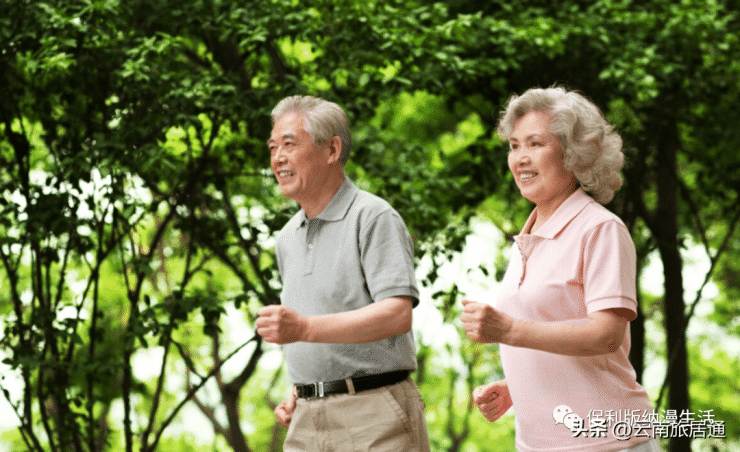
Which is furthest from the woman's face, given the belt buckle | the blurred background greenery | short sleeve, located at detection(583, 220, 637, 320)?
the blurred background greenery

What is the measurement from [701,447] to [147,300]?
10.7 m

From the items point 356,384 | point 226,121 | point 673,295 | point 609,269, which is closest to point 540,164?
point 609,269

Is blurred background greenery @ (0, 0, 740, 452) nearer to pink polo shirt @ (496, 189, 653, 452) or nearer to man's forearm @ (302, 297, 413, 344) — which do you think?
pink polo shirt @ (496, 189, 653, 452)

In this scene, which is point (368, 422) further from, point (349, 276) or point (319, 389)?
point (349, 276)

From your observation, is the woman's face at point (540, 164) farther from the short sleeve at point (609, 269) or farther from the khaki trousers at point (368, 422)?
the khaki trousers at point (368, 422)

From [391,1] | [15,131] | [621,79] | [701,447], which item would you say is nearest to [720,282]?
[701,447]

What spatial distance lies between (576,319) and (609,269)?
0.16 meters

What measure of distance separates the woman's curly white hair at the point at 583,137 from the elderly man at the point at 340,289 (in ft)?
1.81

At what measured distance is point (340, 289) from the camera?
234 centimetres

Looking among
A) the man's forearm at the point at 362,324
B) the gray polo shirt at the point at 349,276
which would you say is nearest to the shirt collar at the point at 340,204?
the gray polo shirt at the point at 349,276

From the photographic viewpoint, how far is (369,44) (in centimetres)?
461

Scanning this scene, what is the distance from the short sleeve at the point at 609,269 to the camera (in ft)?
6.22

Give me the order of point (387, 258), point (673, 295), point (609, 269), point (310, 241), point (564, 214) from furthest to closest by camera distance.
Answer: point (673, 295), point (310, 241), point (387, 258), point (564, 214), point (609, 269)

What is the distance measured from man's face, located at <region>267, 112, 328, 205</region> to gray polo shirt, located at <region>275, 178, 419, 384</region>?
91 mm
